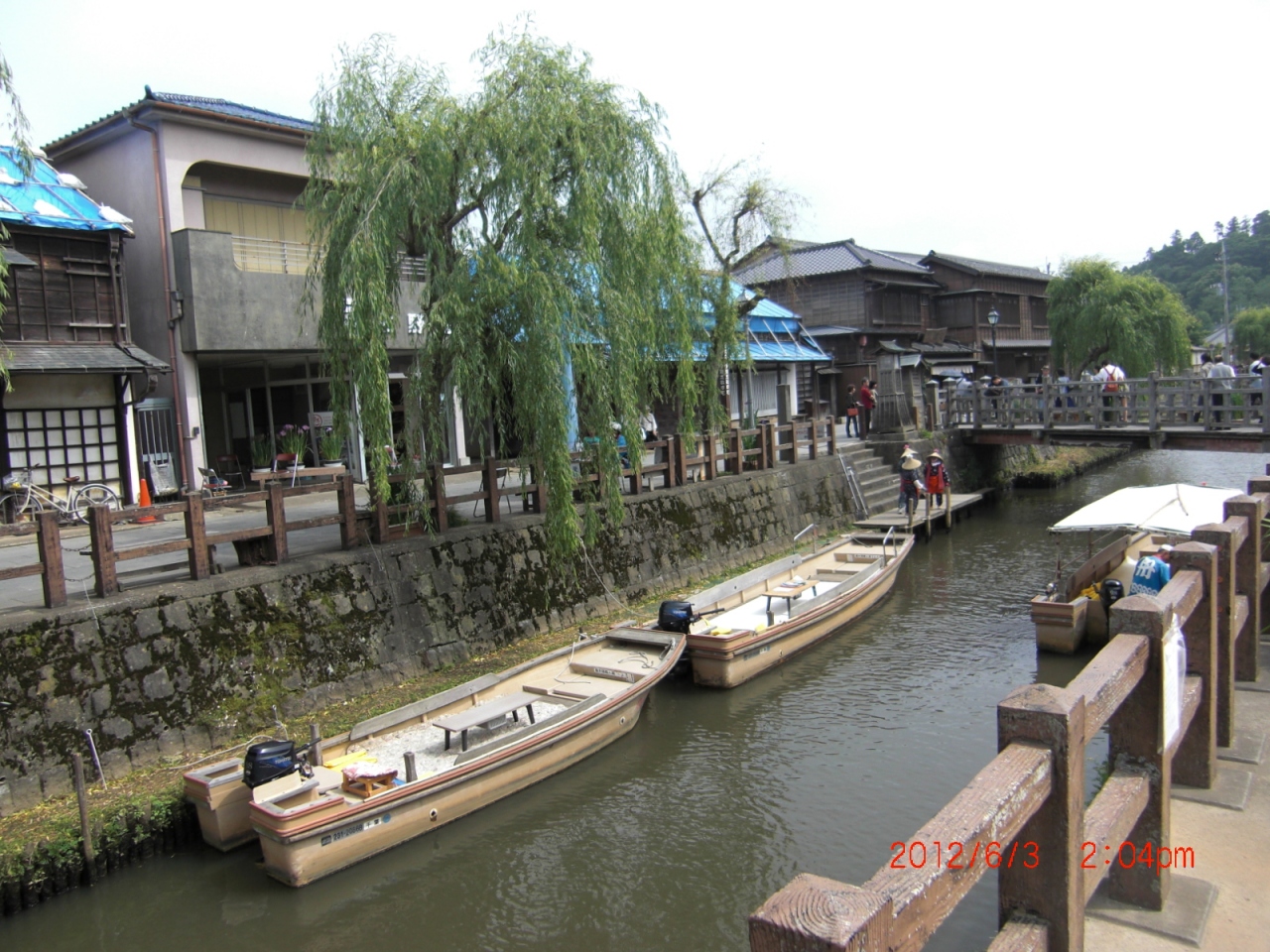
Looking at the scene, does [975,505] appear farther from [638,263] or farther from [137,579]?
[137,579]

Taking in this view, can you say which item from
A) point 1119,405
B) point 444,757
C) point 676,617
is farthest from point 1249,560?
point 1119,405

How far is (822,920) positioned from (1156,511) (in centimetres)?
1298

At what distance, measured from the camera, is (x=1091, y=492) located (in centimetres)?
2691

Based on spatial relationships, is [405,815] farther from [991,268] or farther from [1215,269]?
[1215,269]

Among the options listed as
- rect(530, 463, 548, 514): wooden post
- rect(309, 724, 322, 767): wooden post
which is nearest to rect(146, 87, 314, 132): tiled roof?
rect(530, 463, 548, 514): wooden post

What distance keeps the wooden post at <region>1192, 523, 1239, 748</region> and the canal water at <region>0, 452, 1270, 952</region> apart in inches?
98.2

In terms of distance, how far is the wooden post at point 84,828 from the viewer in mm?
7137

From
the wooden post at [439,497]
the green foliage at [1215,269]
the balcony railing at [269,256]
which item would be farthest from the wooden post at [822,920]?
the green foliage at [1215,269]

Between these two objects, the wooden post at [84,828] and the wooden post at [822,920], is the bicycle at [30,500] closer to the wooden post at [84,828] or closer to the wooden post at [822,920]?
the wooden post at [84,828]

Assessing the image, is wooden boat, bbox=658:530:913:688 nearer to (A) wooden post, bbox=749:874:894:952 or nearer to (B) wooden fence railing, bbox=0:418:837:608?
(B) wooden fence railing, bbox=0:418:837:608

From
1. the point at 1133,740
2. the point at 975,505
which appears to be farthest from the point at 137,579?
the point at 975,505

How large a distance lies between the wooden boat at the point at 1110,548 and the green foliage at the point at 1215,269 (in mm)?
69712

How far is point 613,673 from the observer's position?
10.6 meters

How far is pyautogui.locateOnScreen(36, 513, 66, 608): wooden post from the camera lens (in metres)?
8.27
